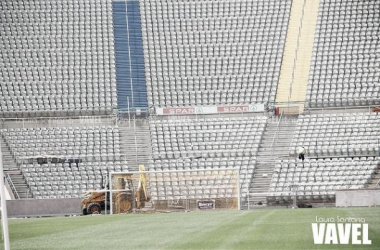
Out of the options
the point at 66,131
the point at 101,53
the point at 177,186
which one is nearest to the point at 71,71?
the point at 101,53

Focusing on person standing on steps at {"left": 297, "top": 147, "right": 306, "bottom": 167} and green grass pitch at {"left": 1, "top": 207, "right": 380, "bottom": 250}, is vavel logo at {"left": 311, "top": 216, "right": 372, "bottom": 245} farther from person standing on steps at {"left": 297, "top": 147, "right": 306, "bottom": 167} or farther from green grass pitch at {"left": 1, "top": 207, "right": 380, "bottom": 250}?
person standing on steps at {"left": 297, "top": 147, "right": 306, "bottom": 167}

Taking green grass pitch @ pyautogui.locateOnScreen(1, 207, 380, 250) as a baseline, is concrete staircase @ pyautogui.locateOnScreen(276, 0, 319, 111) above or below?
above

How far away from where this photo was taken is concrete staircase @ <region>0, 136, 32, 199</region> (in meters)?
30.4

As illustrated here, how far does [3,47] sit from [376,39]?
1727 cm

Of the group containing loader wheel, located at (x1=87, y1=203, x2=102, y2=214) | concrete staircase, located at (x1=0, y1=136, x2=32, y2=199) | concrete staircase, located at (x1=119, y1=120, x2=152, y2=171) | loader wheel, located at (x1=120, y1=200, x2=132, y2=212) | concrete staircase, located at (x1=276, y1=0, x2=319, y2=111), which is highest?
concrete staircase, located at (x1=276, y1=0, x2=319, y2=111)

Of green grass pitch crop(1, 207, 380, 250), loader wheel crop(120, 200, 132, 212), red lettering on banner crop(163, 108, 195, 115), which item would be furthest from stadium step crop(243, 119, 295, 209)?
green grass pitch crop(1, 207, 380, 250)

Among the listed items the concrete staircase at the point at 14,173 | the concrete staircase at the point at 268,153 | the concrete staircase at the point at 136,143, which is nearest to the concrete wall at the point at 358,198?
the concrete staircase at the point at 268,153

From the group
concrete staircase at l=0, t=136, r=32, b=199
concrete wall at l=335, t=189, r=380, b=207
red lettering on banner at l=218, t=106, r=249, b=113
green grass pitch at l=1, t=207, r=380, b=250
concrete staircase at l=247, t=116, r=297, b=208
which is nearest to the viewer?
green grass pitch at l=1, t=207, r=380, b=250

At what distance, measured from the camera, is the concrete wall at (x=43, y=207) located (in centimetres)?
2478

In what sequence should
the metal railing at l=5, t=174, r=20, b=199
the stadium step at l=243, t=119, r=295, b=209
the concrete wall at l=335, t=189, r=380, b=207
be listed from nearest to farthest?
the concrete wall at l=335, t=189, r=380, b=207
the stadium step at l=243, t=119, r=295, b=209
the metal railing at l=5, t=174, r=20, b=199

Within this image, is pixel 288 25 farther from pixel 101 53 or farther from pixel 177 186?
pixel 177 186

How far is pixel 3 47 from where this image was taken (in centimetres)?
3806

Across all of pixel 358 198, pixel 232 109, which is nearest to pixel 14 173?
pixel 232 109

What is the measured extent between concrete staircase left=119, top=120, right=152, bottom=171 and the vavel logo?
16592 millimetres
